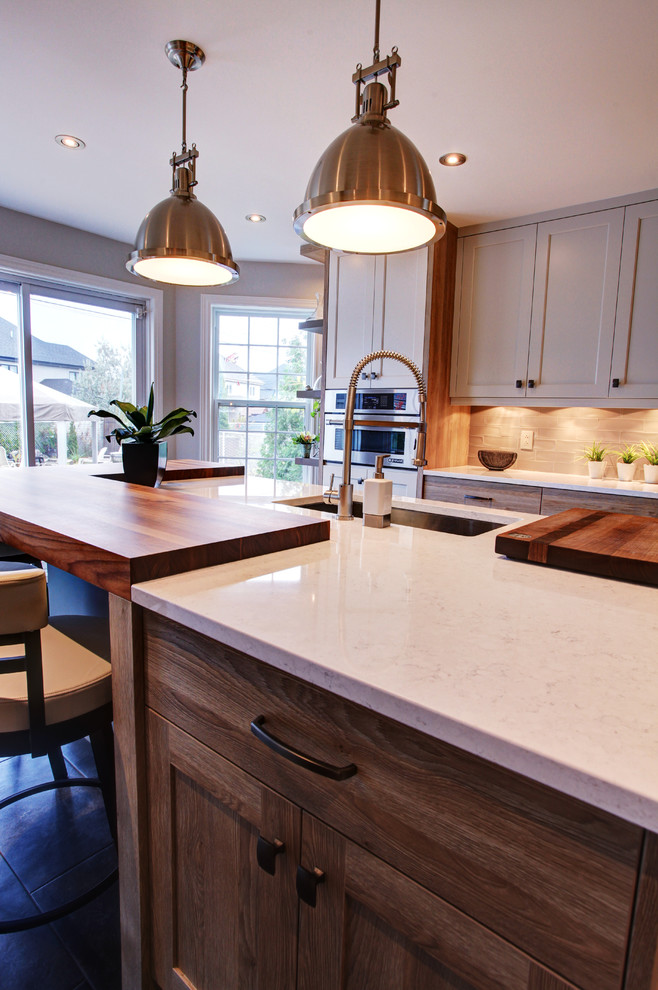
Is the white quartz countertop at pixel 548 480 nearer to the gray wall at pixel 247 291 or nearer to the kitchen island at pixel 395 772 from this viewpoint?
the kitchen island at pixel 395 772

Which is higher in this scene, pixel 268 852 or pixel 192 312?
pixel 192 312

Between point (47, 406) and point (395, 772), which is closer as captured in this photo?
point (395, 772)

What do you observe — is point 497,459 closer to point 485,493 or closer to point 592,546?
point 485,493

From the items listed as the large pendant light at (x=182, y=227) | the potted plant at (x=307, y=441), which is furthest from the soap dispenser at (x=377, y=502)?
the potted plant at (x=307, y=441)

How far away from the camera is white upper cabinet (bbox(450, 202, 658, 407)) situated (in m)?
2.85

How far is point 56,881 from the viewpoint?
141 cm

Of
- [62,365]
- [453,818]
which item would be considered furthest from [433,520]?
[62,365]

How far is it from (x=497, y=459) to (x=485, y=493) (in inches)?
17.5

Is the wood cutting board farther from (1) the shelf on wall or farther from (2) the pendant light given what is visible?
(1) the shelf on wall

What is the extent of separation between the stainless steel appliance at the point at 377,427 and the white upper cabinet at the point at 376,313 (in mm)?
84

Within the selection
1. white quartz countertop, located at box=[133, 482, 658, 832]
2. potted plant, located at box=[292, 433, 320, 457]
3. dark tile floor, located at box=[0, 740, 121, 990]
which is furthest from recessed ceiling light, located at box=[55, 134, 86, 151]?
dark tile floor, located at box=[0, 740, 121, 990]

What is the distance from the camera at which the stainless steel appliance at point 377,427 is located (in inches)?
136

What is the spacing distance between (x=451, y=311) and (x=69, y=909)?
133 inches

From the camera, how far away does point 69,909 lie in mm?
1272
